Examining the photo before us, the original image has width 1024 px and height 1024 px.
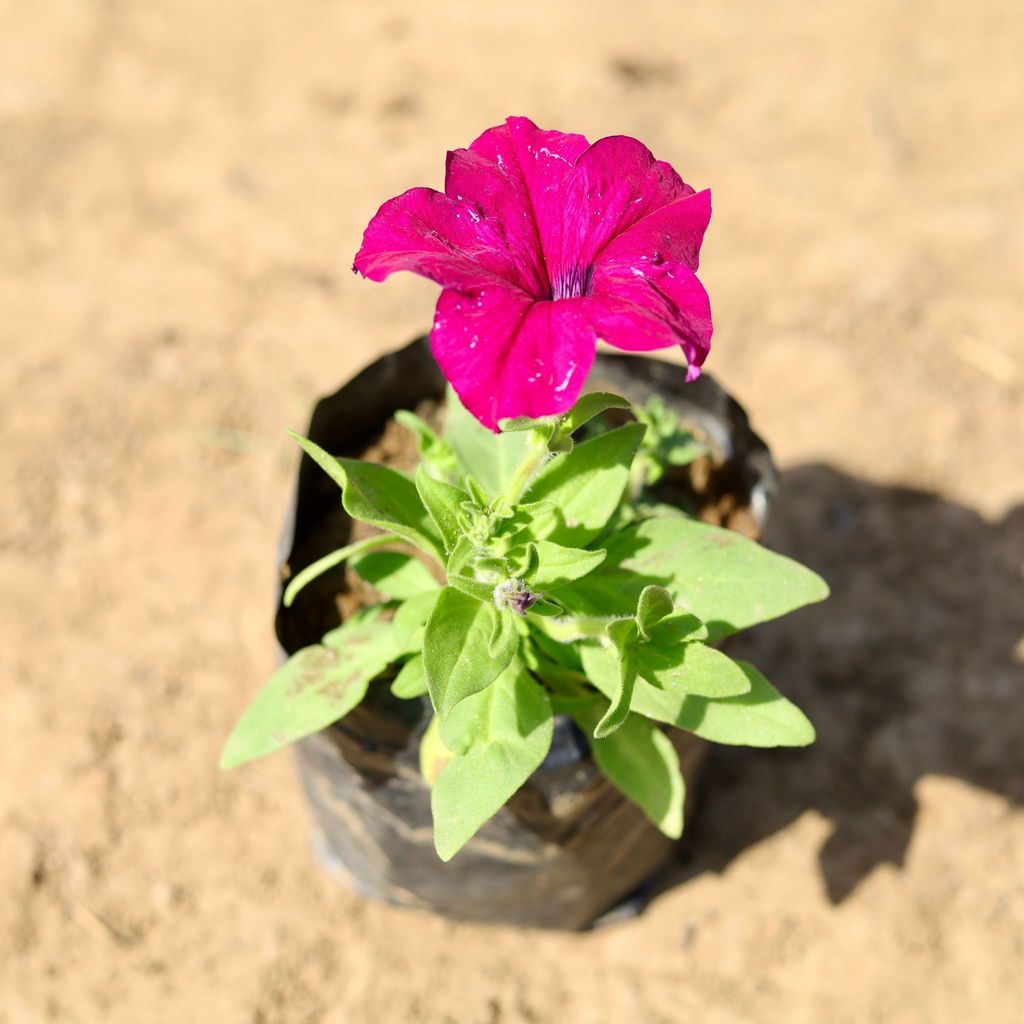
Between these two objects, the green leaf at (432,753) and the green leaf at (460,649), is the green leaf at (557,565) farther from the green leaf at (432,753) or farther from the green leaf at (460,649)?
the green leaf at (432,753)

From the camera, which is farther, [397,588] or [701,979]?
[701,979]

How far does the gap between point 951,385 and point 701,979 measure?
2.21m

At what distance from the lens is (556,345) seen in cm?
153

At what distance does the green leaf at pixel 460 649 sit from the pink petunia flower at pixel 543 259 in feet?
1.79

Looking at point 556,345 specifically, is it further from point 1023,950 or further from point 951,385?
point 951,385

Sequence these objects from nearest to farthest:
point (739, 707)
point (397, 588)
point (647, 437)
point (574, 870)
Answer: point (739, 707) → point (397, 588) → point (647, 437) → point (574, 870)

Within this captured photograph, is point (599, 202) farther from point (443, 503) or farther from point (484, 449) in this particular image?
point (484, 449)

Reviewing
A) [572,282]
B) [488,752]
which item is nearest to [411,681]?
[488,752]

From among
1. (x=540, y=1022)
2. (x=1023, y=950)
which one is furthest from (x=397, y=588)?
(x=1023, y=950)

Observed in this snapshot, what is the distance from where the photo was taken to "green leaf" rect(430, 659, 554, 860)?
1966 millimetres

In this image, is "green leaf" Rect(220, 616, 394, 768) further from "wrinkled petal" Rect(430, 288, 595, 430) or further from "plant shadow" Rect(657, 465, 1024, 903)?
"plant shadow" Rect(657, 465, 1024, 903)

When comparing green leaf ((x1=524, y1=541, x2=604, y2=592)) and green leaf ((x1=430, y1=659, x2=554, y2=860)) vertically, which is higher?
green leaf ((x1=524, y1=541, x2=604, y2=592))

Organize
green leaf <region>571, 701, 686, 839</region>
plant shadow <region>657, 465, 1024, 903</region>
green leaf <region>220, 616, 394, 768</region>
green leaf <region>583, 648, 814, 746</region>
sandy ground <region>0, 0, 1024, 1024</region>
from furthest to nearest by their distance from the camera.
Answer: plant shadow <region>657, 465, 1024, 903</region> < sandy ground <region>0, 0, 1024, 1024</region> < green leaf <region>571, 701, 686, 839</region> < green leaf <region>220, 616, 394, 768</region> < green leaf <region>583, 648, 814, 746</region>

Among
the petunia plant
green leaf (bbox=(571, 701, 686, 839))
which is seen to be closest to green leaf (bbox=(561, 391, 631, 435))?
the petunia plant
